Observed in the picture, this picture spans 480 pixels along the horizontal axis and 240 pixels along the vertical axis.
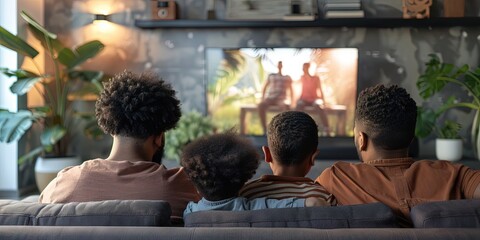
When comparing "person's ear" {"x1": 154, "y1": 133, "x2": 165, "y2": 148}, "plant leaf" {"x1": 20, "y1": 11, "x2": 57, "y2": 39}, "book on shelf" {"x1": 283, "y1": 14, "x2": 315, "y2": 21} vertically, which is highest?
"book on shelf" {"x1": 283, "y1": 14, "x2": 315, "y2": 21}

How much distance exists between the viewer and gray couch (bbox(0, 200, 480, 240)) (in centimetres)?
118

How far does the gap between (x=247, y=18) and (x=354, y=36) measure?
100cm

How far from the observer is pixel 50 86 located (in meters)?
5.23

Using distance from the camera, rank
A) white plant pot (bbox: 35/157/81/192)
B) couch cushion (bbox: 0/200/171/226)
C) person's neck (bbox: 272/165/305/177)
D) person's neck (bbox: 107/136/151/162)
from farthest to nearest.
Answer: white plant pot (bbox: 35/157/81/192) → person's neck (bbox: 107/136/151/162) → person's neck (bbox: 272/165/305/177) → couch cushion (bbox: 0/200/171/226)

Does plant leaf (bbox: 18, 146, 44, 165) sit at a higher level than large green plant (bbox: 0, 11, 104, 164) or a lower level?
lower

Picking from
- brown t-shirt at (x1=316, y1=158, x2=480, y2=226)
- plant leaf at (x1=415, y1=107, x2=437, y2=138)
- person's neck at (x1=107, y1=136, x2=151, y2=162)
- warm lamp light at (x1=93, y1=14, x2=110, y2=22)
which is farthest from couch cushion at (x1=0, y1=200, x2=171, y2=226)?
warm lamp light at (x1=93, y1=14, x2=110, y2=22)

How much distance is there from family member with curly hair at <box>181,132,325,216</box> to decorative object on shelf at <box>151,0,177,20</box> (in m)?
3.72

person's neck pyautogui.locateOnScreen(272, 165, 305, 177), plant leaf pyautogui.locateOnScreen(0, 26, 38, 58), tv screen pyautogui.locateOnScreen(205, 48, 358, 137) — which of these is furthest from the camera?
tv screen pyautogui.locateOnScreen(205, 48, 358, 137)

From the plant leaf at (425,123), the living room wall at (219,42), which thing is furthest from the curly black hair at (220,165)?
the living room wall at (219,42)

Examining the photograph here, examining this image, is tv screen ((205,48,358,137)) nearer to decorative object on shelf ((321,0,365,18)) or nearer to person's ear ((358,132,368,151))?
decorative object on shelf ((321,0,365,18))

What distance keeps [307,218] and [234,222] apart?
0.56 feet

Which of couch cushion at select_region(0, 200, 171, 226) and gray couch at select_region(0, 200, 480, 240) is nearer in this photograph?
gray couch at select_region(0, 200, 480, 240)

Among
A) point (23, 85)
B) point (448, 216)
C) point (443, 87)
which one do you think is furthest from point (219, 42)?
point (448, 216)

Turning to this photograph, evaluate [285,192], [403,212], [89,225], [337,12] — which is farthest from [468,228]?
[337,12]
